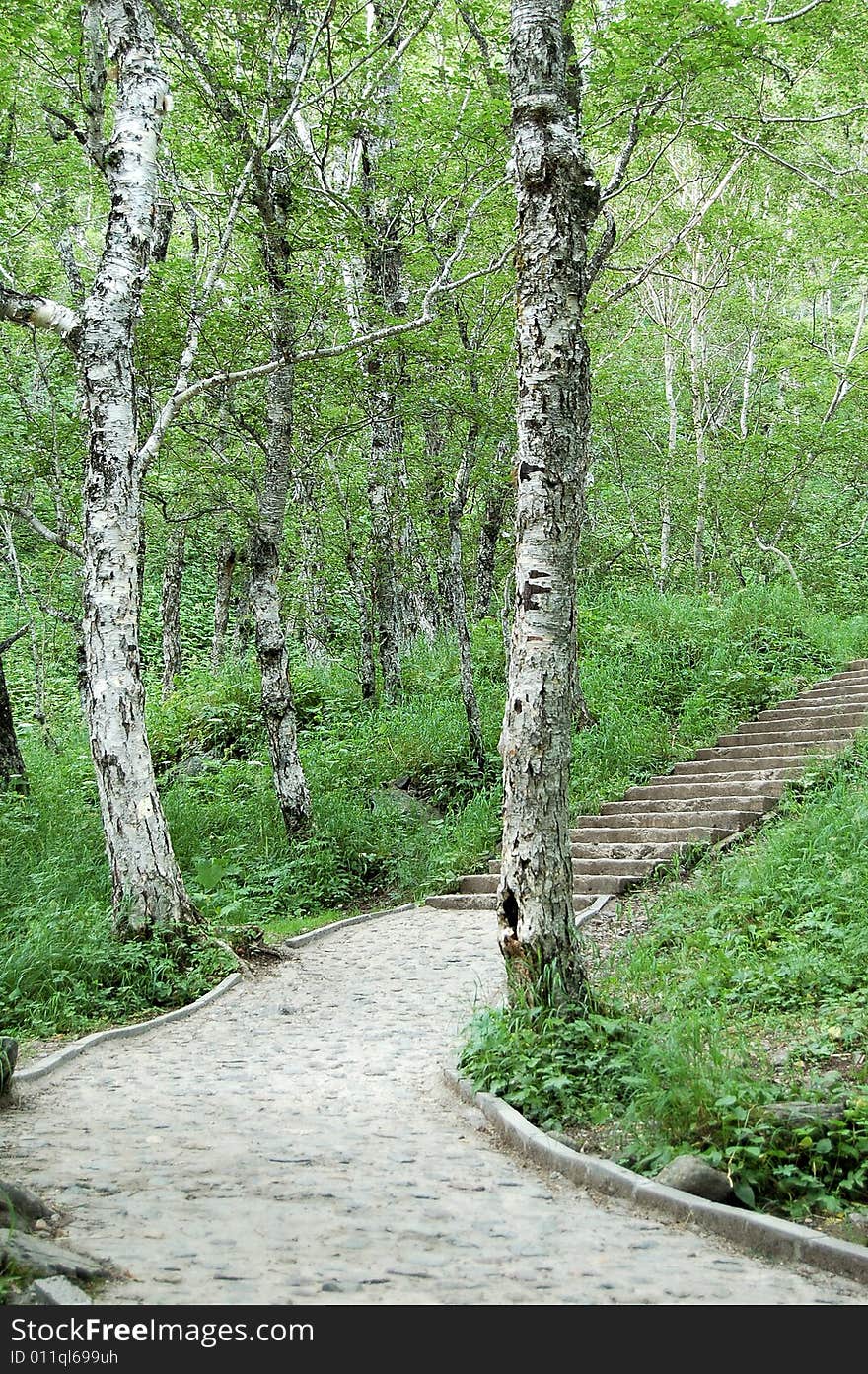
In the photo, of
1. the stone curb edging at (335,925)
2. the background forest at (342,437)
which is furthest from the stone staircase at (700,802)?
the background forest at (342,437)

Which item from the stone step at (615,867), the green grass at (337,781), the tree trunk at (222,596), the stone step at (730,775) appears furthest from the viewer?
the tree trunk at (222,596)

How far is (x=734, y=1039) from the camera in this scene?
5.42 m

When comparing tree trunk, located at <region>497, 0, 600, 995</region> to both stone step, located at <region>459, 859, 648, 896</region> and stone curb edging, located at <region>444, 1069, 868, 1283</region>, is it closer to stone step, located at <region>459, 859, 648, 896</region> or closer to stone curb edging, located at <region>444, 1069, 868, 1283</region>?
stone curb edging, located at <region>444, 1069, 868, 1283</region>

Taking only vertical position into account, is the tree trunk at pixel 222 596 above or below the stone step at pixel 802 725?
above

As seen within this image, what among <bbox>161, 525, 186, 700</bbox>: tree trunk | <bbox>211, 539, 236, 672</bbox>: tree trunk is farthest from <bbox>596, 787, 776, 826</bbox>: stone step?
<bbox>161, 525, 186, 700</bbox>: tree trunk

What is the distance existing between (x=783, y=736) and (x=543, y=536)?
8360mm

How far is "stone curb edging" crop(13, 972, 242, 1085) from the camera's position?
6.31m

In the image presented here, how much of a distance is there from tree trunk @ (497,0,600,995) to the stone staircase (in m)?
3.90

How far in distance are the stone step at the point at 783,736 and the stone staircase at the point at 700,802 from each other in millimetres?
13

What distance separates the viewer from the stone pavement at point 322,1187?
11.1 feet

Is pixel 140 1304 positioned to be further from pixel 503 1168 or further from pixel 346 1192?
pixel 503 1168

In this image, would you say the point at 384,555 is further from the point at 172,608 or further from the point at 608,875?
the point at 608,875

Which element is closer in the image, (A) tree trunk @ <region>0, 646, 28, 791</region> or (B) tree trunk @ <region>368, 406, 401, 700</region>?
(A) tree trunk @ <region>0, 646, 28, 791</region>

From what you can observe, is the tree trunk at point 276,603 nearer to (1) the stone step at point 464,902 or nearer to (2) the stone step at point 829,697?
(1) the stone step at point 464,902
